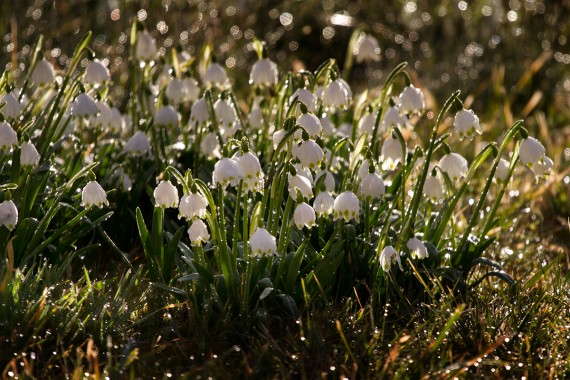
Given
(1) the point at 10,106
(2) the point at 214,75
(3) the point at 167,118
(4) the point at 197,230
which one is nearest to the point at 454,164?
(4) the point at 197,230

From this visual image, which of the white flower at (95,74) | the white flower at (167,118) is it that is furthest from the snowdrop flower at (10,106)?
the white flower at (167,118)

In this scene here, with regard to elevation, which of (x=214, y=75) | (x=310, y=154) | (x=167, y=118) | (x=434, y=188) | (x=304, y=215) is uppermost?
(x=214, y=75)

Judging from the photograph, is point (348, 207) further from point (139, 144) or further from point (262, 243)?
point (139, 144)

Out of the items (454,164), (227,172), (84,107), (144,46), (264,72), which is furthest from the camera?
(144,46)

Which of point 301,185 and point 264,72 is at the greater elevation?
point 264,72

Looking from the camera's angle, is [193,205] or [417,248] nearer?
[193,205]

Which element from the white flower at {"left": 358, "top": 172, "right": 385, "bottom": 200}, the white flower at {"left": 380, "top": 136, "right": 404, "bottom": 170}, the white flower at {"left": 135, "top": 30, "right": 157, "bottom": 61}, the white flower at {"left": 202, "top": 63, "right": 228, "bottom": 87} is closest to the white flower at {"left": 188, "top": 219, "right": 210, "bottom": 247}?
the white flower at {"left": 358, "top": 172, "right": 385, "bottom": 200}

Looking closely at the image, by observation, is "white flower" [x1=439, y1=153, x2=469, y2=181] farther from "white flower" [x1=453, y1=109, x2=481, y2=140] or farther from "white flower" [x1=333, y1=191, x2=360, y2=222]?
"white flower" [x1=333, y1=191, x2=360, y2=222]
